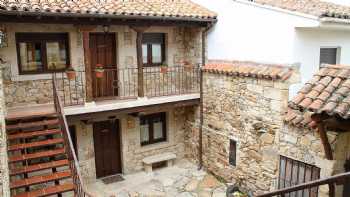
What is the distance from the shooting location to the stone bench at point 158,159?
10.4 metres

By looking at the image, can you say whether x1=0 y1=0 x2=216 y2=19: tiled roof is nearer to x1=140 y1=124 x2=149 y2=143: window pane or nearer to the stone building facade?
the stone building facade

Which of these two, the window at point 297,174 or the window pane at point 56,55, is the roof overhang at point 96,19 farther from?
the window at point 297,174

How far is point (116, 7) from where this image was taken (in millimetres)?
8445

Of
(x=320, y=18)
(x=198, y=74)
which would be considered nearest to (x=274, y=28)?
(x=320, y=18)

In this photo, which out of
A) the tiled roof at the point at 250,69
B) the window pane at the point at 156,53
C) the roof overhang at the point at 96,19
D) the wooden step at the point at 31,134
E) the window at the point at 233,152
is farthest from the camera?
the window pane at the point at 156,53

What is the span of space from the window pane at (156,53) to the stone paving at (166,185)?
400cm

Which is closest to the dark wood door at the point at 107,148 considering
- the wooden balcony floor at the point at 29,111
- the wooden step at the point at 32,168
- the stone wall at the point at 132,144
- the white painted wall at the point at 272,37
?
the stone wall at the point at 132,144

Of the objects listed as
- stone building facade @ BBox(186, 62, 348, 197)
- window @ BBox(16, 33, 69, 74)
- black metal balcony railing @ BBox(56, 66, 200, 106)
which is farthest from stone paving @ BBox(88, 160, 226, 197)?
window @ BBox(16, 33, 69, 74)

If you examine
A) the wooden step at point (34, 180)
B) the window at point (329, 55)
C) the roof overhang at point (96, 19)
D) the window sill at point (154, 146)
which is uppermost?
the roof overhang at point (96, 19)

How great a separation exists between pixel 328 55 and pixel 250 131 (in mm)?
3258

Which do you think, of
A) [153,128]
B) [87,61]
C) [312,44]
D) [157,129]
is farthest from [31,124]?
[312,44]

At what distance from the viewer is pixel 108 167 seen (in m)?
10.3

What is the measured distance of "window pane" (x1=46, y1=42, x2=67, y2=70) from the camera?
29.3 ft

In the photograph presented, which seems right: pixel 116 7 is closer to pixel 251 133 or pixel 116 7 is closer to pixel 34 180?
pixel 34 180
